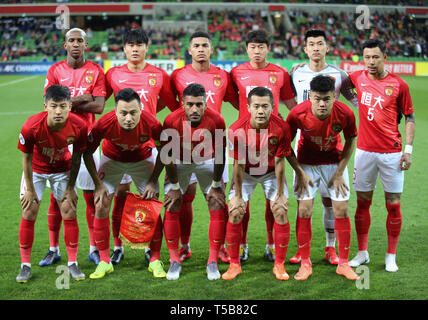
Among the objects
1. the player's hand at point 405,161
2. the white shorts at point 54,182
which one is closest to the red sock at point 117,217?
the white shorts at point 54,182

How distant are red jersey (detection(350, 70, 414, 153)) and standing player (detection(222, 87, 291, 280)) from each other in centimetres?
102

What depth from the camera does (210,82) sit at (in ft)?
17.2

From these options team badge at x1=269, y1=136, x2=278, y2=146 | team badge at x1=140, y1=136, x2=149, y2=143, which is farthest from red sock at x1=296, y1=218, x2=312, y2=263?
team badge at x1=140, y1=136, x2=149, y2=143

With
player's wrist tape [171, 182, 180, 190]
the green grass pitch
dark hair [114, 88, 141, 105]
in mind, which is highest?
dark hair [114, 88, 141, 105]

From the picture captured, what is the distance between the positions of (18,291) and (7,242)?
1.50 meters

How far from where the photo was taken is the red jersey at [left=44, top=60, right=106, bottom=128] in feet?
17.1

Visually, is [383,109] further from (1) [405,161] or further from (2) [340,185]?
(2) [340,185]

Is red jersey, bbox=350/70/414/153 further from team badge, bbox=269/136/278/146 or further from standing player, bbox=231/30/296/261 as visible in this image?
team badge, bbox=269/136/278/146

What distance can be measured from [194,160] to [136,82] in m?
1.09

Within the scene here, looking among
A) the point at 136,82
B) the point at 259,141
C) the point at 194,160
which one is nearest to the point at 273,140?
the point at 259,141

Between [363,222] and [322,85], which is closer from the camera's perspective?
[322,85]

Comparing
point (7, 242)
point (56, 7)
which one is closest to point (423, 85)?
point (7, 242)

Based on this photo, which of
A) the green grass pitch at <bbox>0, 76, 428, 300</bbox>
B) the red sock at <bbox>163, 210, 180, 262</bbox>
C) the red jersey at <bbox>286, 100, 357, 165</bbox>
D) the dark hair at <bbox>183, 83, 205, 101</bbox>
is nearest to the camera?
the green grass pitch at <bbox>0, 76, 428, 300</bbox>

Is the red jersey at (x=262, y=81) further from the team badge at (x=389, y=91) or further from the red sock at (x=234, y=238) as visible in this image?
the red sock at (x=234, y=238)
